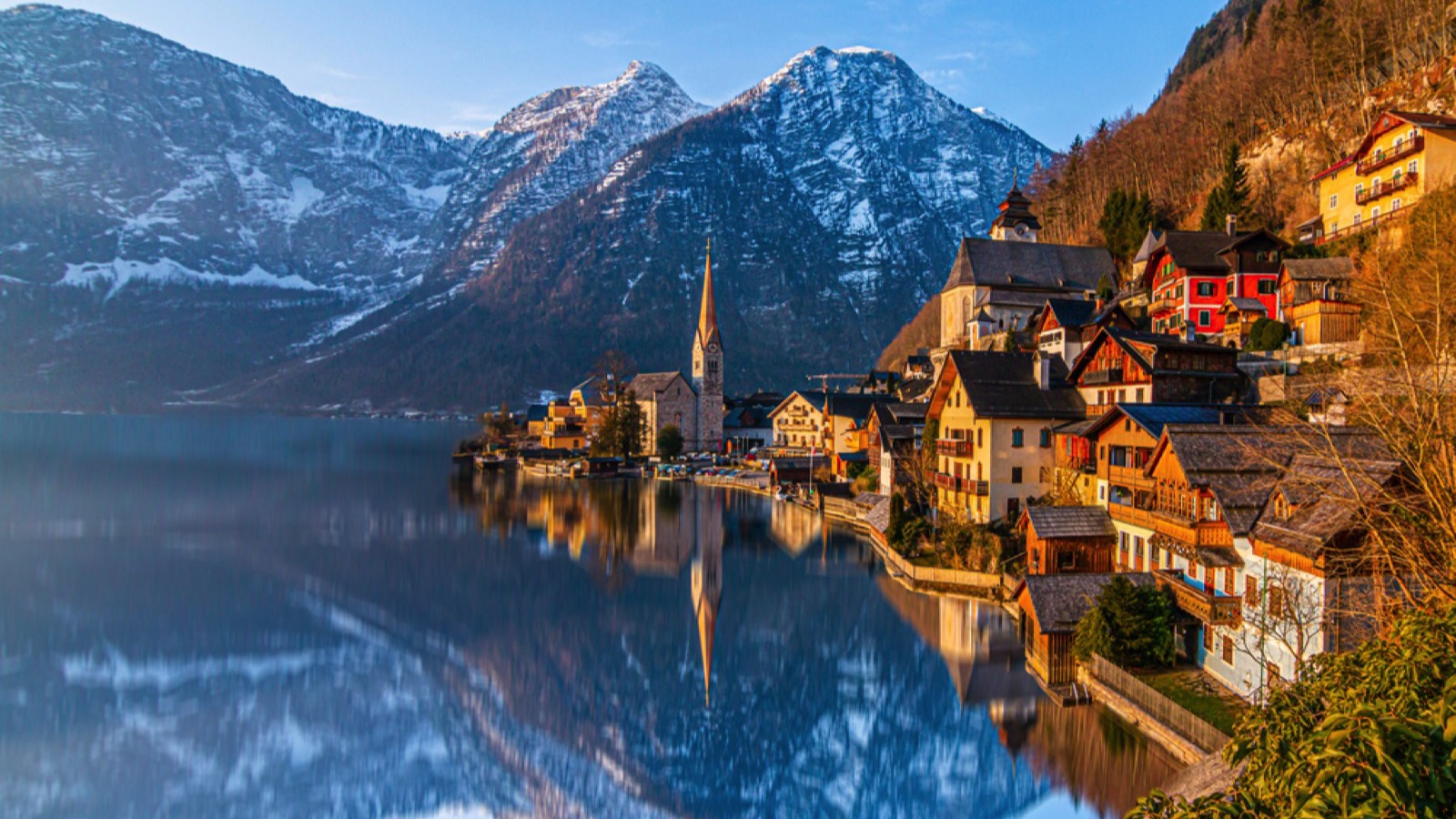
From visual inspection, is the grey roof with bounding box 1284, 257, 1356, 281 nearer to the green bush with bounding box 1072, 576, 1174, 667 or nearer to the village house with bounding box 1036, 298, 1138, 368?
the village house with bounding box 1036, 298, 1138, 368

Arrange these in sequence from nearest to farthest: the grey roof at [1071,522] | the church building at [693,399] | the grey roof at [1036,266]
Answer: the grey roof at [1071,522], the grey roof at [1036,266], the church building at [693,399]

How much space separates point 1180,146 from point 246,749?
7959 cm

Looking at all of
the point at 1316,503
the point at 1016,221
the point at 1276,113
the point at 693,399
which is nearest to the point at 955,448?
the point at 1316,503

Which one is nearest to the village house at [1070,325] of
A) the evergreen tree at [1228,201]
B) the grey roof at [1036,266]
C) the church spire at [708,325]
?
the evergreen tree at [1228,201]

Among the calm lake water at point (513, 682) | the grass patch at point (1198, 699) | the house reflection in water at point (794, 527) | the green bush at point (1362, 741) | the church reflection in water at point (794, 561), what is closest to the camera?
the green bush at point (1362, 741)

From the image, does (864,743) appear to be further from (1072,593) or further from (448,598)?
(448,598)

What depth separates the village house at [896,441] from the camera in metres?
47.6

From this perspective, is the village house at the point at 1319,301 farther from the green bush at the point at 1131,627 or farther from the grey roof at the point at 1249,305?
the green bush at the point at 1131,627

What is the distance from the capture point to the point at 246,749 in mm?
21906

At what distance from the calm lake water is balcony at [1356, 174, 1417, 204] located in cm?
2842

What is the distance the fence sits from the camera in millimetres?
16719

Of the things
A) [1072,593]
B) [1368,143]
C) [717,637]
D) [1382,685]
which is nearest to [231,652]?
[717,637]

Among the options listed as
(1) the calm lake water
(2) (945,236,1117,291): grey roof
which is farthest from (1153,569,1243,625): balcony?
(2) (945,236,1117,291): grey roof

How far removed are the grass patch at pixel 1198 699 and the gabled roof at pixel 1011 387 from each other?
50.8 feet
